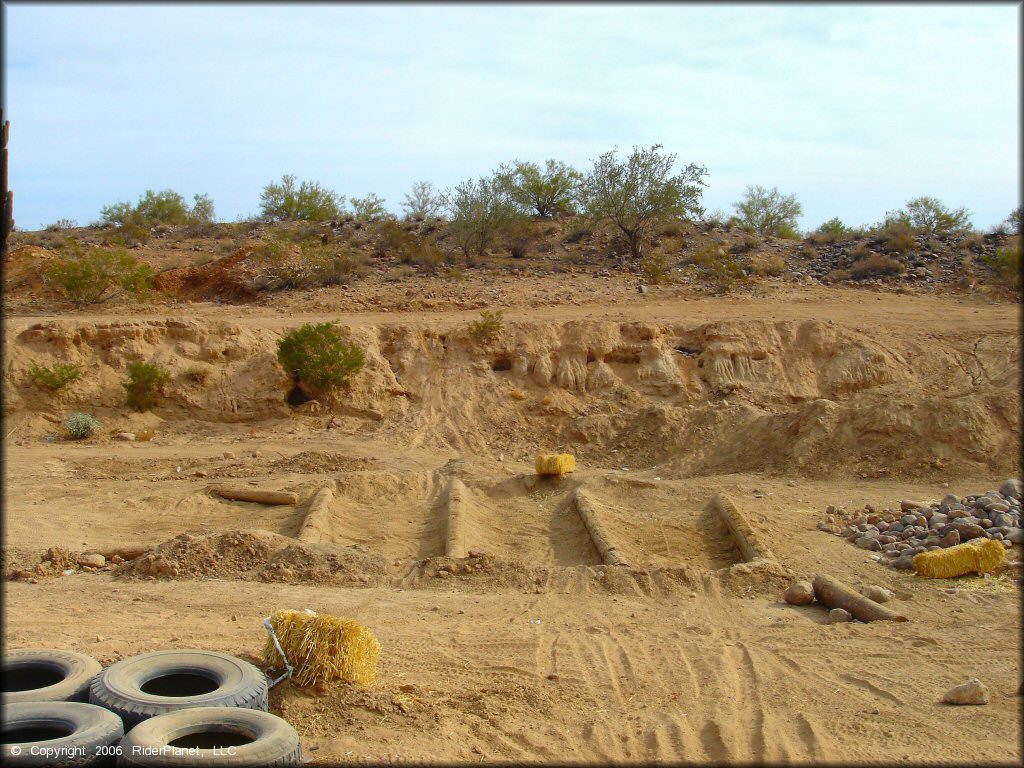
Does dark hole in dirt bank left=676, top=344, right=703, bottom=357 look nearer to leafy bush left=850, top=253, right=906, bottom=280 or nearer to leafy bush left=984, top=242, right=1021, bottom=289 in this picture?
leafy bush left=984, top=242, right=1021, bottom=289

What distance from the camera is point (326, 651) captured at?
5488 millimetres

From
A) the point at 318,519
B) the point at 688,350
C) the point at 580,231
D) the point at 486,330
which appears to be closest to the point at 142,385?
the point at 486,330

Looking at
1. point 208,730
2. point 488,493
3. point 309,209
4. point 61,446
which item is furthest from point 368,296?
point 208,730

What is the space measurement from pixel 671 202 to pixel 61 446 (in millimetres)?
15834

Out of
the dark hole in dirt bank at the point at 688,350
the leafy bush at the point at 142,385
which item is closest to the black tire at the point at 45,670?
the leafy bush at the point at 142,385

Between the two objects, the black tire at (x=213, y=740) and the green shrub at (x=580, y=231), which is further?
the green shrub at (x=580, y=231)

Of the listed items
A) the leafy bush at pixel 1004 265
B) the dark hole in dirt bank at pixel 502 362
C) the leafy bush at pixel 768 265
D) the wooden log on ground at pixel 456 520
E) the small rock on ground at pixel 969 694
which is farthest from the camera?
the leafy bush at pixel 768 265

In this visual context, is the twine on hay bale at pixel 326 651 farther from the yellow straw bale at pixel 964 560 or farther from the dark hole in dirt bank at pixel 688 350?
the dark hole in dirt bank at pixel 688 350

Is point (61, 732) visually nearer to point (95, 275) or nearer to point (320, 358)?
point (320, 358)

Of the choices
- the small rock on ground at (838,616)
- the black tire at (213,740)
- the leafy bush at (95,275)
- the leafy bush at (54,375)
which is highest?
the leafy bush at (95,275)

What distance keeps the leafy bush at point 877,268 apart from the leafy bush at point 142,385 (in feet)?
50.4

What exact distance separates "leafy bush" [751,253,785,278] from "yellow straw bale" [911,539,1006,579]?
14.0 m

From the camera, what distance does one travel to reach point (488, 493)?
11602mm

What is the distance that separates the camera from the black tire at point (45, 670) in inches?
200
